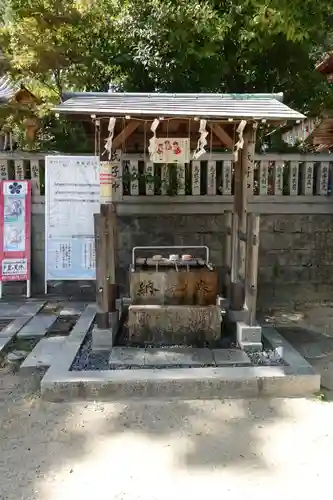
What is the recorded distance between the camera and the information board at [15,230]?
7367mm

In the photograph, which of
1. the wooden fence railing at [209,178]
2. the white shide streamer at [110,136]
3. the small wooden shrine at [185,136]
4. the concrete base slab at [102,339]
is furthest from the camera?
the wooden fence railing at [209,178]

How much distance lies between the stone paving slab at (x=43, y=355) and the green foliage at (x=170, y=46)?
442 cm

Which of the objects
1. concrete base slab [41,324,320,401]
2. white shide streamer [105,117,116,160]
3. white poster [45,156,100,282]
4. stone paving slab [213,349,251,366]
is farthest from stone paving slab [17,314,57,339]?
white shide streamer [105,117,116,160]

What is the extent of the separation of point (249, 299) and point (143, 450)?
238 cm

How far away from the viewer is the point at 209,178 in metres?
7.57

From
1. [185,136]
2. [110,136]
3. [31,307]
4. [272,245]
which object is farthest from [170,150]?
[31,307]

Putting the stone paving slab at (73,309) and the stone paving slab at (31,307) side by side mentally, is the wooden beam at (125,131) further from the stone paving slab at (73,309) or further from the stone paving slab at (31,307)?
the stone paving slab at (31,307)

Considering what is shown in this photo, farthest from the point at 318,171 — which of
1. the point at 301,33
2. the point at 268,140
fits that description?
the point at 301,33

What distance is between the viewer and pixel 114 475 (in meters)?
3.12

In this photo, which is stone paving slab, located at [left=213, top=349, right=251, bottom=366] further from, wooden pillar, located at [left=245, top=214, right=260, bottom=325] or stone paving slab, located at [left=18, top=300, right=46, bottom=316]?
stone paving slab, located at [left=18, top=300, right=46, bottom=316]

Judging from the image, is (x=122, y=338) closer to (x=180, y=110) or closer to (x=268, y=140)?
(x=180, y=110)

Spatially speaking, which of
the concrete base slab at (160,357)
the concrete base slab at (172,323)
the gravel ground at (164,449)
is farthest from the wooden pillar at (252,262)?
the gravel ground at (164,449)

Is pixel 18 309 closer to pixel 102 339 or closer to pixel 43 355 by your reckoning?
pixel 43 355

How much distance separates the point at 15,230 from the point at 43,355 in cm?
299
